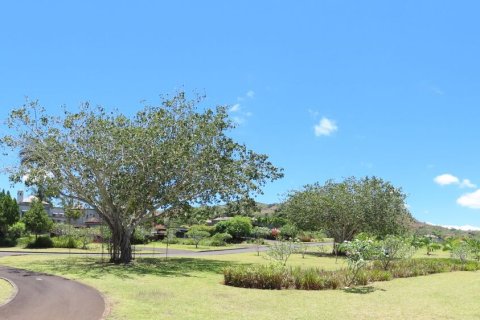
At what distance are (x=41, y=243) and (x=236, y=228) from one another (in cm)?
3278

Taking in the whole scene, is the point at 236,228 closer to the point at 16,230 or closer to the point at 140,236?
the point at 140,236

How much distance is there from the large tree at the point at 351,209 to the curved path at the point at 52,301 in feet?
98.4

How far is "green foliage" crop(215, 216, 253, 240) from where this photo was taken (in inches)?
2931

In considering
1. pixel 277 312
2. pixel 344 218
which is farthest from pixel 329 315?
pixel 344 218

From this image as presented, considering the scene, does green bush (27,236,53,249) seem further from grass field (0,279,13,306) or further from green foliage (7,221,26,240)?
grass field (0,279,13,306)

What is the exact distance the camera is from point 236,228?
74625 millimetres

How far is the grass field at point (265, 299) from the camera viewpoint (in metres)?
14.0

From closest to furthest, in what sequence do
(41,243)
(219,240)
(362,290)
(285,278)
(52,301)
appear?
1. (52,301)
2. (362,290)
3. (285,278)
4. (41,243)
5. (219,240)

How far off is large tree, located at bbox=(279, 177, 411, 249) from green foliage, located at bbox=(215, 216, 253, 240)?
2601cm

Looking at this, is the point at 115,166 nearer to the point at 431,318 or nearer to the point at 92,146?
the point at 92,146

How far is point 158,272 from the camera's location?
25109 millimetres

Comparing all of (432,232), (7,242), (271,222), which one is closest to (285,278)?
(7,242)

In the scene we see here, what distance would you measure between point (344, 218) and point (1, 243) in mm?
35069

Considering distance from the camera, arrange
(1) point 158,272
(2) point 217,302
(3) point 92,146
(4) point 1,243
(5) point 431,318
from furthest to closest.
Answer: (4) point 1,243 < (3) point 92,146 < (1) point 158,272 < (2) point 217,302 < (5) point 431,318
